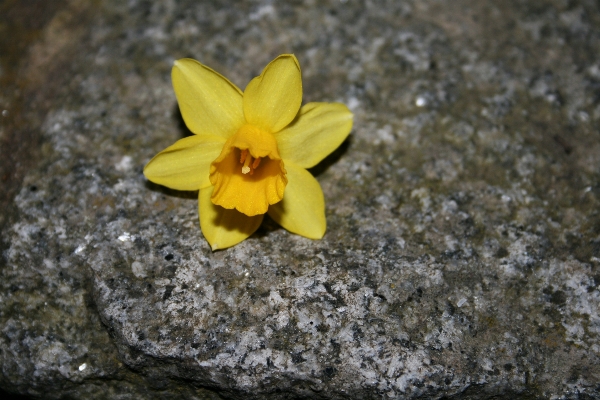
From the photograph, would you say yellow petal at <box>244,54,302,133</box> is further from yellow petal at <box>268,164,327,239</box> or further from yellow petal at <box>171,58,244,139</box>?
yellow petal at <box>268,164,327,239</box>

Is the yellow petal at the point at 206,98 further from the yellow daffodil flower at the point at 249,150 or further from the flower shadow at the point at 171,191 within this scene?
the flower shadow at the point at 171,191

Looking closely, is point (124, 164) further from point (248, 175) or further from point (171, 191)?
point (248, 175)

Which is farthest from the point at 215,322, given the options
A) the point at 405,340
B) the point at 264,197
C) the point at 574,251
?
the point at 574,251

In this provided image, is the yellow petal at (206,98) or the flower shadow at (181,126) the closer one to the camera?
the yellow petal at (206,98)

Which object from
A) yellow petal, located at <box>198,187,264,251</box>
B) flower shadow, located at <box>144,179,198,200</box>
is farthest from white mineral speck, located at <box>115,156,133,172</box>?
yellow petal, located at <box>198,187,264,251</box>

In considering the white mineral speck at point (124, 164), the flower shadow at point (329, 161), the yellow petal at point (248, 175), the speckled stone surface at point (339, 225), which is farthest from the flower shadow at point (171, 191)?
the flower shadow at point (329, 161)

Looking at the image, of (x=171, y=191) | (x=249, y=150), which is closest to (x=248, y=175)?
(x=249, y=150)

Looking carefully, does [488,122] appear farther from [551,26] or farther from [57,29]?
[57,29]
